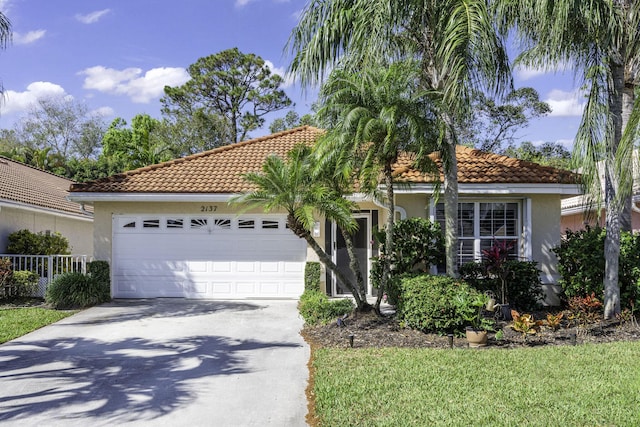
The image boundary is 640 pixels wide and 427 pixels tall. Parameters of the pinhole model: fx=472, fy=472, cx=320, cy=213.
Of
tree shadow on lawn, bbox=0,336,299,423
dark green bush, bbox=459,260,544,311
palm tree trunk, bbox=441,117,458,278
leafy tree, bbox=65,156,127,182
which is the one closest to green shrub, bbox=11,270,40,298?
tree shadow on lawn, bbox=0,336,299,423

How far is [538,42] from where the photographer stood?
9305 millimetres

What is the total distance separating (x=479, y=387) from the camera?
579 cm

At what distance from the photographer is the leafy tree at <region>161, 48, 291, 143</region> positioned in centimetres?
3356

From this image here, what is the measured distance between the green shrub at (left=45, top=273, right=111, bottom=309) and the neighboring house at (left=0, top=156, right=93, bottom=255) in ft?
8.49

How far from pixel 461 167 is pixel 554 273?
140 inches

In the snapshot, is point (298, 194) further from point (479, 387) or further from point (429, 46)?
point (479, 387)

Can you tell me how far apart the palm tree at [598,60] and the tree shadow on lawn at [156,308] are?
776cm

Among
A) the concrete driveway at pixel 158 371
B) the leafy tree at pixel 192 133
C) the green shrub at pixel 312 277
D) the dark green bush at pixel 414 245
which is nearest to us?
the concrete driveway at pixel 158 371

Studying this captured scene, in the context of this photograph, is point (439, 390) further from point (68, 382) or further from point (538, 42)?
point (538, 42)

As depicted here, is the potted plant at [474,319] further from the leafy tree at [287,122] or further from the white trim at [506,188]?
the leafy tree at [287,122]

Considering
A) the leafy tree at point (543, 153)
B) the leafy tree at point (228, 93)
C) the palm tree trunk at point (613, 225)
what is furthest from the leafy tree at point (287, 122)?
the palm tree trunk at point (613, 225)

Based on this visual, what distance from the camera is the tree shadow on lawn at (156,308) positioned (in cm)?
1035

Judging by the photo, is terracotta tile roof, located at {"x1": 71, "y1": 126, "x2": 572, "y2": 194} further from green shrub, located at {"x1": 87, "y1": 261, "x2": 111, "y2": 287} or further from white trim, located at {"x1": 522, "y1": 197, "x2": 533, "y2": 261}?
green shrub, located at {"x1": 87, "y1": 261, "x2": 111, "y2": 287}

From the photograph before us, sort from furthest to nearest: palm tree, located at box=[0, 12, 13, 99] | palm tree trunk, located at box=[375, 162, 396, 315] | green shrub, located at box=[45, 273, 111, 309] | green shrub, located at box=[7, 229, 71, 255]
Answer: green shrub, located at box=[7, 229, 71, 255] < green shrub, located at box=[45, 273, 111, 309] < palm tree trunk, located at box=[375, 162, 396, 315] < palm tree, located at box=[0, 12, 13, 99]
